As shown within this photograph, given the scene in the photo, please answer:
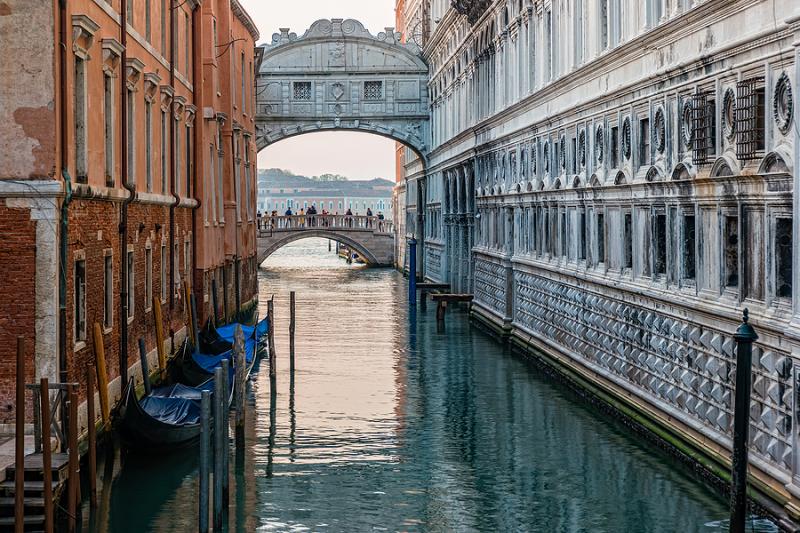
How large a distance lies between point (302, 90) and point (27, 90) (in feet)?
84.3

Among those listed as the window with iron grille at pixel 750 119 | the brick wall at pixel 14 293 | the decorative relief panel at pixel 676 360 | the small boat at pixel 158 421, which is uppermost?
the window with iron grille at pixel 750 119

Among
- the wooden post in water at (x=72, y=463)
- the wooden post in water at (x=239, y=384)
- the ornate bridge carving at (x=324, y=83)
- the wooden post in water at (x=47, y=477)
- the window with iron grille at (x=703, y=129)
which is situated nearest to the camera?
the wooden post in water at (x=47, y=477)

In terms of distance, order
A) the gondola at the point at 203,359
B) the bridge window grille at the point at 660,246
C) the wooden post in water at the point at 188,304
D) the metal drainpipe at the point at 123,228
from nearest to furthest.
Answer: the bridge window grille at the point at 660,246
the metal drainpipe at the point at 123,228
the gondola at the point at 203,359
the wooden post in water at the point at 188,304

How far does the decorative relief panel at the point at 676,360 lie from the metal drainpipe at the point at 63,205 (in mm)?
5233

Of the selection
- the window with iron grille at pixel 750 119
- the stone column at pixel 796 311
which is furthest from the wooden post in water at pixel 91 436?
the window with iron grille at pixel 750 119

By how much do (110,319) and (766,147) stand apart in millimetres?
6729

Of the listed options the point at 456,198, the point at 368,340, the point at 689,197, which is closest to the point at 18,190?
the point at 689,197

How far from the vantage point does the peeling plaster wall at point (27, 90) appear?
9.91 meters

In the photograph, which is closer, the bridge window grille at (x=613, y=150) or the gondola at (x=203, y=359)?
the bridge window grille at (x=613, y=150)

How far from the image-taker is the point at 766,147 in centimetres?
885

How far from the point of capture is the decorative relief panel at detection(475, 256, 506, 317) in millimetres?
21972

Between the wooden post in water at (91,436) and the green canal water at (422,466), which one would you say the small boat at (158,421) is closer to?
the green canal water at (422,466)

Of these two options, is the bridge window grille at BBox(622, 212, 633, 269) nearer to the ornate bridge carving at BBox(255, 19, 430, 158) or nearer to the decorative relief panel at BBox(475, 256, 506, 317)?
the decorative relief panel at BBox(475, 256, 506, 317)

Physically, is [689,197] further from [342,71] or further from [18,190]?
[342,71]
